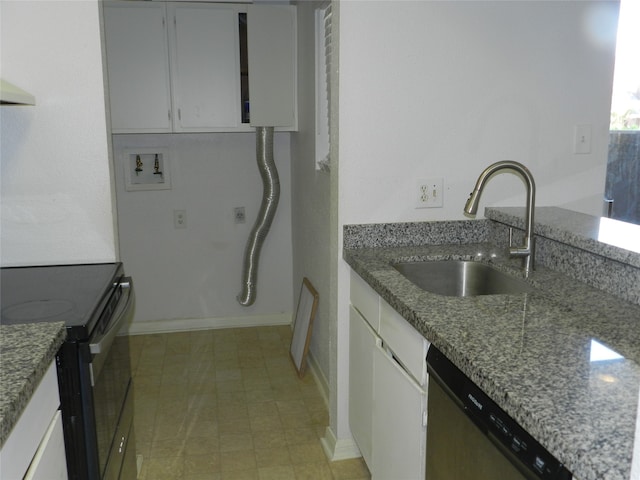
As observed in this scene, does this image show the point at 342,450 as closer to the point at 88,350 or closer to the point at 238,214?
the point at 88,350

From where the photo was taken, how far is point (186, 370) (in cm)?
354

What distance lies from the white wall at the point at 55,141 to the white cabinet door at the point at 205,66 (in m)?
1.67

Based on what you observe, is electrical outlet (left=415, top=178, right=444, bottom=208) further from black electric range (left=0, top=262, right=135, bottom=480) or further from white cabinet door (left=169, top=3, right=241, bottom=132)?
white cabinet door (left=169, top=3, right=241, bottom=132)

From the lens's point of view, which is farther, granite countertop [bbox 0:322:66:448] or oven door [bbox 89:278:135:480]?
oven door [bbox 89:278:135:480]

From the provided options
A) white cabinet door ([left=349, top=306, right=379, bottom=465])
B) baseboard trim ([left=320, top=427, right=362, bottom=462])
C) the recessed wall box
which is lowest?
baseboard trim ([left=320, top=427, right=362, bottom=462])

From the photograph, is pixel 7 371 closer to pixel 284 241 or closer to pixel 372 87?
pixel 372 87

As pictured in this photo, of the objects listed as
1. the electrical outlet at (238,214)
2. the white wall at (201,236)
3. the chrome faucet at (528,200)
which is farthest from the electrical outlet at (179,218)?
the chrome faucet at (528,200)

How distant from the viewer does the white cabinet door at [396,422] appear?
1.68 meters

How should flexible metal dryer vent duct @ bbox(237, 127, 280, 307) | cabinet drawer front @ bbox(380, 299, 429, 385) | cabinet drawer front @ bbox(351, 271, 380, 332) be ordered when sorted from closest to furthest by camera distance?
cabinet drawer front @ bbox(380, 299, 429, 385) < cabinet drawer front @ bbox(351, 271, 380, 332) < flexible metal dryer vent duct @ bbox(237, 127, 280, 307)

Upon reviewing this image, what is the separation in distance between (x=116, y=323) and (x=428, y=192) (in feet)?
4.24

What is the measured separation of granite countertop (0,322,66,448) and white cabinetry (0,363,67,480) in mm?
43

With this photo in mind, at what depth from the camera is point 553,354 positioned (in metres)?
1.30

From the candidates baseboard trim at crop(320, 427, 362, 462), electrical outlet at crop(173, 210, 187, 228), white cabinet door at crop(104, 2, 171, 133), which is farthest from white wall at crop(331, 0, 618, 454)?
electrical outlet at crop(173, 210, 187, 228)

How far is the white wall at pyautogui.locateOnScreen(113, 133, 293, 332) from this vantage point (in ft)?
13.2
